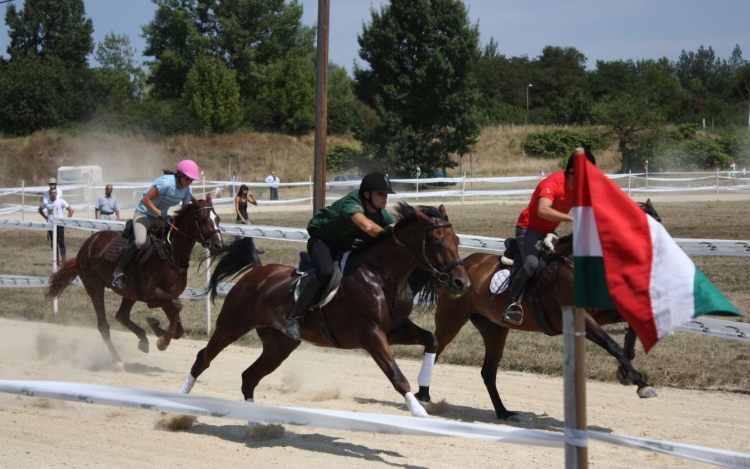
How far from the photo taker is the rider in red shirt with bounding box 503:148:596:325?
775 centimetres

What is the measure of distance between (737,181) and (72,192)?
37136 mm

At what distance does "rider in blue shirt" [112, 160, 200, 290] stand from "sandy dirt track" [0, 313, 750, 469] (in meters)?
1.44

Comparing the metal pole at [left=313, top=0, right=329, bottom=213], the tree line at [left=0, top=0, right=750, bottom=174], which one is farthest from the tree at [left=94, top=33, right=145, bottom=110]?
the metal pole at [left=313, top=0, right=329, bottom=213]

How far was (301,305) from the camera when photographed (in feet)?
24.1

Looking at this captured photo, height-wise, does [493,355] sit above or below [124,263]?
below

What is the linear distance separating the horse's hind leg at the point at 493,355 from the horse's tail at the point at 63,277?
6.66m

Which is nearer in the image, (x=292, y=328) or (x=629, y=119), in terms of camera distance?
(x=292, y=328)

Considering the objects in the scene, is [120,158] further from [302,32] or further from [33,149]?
[302,32]

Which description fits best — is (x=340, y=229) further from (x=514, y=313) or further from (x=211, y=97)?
(x=211, y=97)

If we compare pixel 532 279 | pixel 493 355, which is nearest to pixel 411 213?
pixel 532 279

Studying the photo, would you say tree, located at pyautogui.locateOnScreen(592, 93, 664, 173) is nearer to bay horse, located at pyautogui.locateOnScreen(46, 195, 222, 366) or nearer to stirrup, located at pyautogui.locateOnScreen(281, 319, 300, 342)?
bay horse, located at pyautogui.locateOnScreen(46, 195, 222, 366)

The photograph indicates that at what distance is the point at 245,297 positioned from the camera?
796 cm

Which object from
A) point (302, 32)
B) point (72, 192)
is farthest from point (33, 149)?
point (302, 32)

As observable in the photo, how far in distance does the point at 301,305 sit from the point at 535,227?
2.52 m
